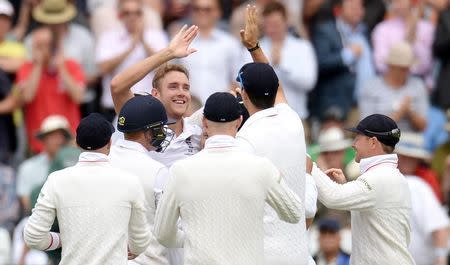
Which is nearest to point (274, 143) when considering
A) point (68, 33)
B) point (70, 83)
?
point (70, 83)

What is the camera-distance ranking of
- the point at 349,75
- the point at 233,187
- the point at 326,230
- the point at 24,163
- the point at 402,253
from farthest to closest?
the point at 349,75 < the point at 24,163 < the point at 326,230 < the point at 402,253 < the point at 233,187

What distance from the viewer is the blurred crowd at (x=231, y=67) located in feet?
55.9

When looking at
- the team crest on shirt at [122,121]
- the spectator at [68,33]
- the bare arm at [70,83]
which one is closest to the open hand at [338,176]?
the team crest on shirt at [122,121]

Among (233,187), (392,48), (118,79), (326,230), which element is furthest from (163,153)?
(392,48)

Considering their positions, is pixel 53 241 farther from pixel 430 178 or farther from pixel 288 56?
pixel 288 56

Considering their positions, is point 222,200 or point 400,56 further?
point 400,56

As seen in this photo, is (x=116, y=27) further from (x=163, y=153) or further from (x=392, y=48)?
(x=163, y=153)

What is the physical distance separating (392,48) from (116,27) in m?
3.16

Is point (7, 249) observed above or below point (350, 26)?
below

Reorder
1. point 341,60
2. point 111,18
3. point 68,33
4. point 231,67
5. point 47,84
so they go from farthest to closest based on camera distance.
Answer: point 341,60, point 111,18, point 68,33, point 231,67, point 47,84

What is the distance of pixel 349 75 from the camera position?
1834cm

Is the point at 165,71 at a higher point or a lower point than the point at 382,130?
higher

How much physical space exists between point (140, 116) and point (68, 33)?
7.53 metres

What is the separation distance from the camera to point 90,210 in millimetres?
10062
